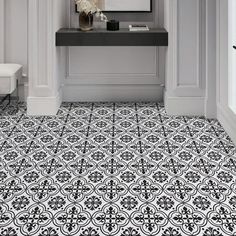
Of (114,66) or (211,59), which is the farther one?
(114,66)

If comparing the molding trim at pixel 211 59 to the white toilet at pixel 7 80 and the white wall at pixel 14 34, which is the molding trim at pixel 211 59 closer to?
the white toilet at pixel 7 80

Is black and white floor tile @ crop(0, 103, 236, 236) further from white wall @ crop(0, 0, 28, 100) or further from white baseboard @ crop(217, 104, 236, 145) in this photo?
white wall @ crop(0, 0, 28, 100)

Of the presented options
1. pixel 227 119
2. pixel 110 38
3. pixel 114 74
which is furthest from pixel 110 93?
pixel 227 119

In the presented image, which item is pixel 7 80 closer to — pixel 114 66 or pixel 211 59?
pixel 114 66

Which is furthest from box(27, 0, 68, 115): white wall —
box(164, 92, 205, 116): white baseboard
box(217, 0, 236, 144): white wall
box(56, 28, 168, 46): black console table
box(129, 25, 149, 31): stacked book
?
box(217, 0, 236, 144): white wall

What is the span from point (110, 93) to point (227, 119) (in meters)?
1.62

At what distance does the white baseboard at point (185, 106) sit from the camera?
4.32 metres

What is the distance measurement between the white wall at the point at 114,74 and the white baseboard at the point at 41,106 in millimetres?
591

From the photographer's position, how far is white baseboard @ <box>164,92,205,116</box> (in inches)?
170

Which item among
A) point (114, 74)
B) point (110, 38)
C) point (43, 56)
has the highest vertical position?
point (110, 38)

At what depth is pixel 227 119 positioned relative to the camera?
12.1 ft

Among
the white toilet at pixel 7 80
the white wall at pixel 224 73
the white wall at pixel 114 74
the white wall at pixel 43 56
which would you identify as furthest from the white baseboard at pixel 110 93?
the white wall at pixel 224 73

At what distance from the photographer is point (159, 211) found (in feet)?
7.66

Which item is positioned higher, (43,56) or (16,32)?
(16,32)
